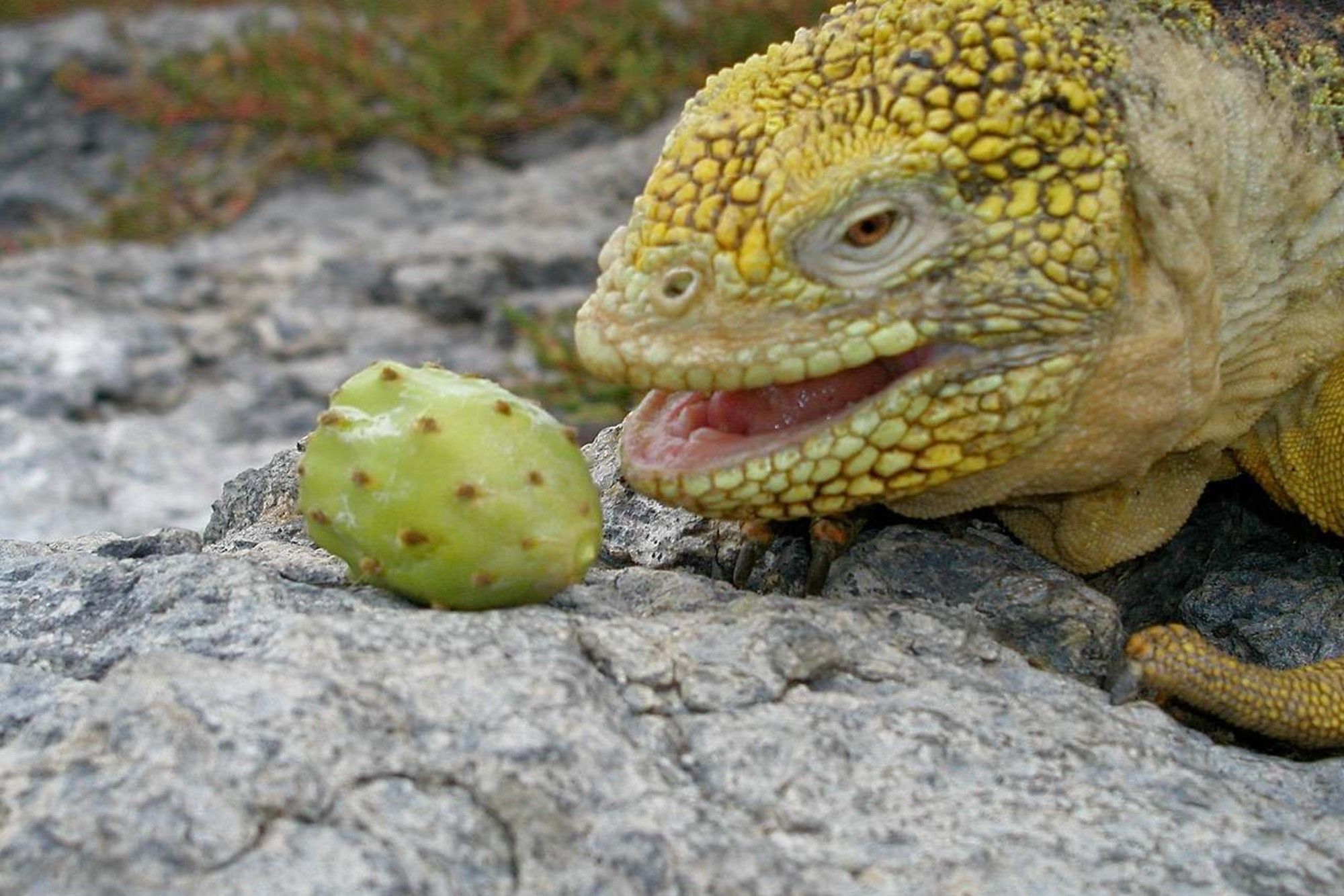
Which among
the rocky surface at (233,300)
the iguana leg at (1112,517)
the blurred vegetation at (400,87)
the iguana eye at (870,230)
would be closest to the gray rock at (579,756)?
the iguana leg at (1112,517)

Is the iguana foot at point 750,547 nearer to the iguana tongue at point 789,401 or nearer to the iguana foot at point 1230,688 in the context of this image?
the iguana tongue at point 789,401

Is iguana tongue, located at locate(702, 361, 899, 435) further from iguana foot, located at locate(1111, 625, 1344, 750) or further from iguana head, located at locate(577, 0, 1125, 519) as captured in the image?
iguana foot, located at locate(1111, 625, 1344, 750)

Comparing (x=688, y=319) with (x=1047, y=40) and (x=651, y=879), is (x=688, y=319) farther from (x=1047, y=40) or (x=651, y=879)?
(x=651, y=879)

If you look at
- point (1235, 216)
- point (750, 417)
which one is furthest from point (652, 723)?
point (1235, 216)

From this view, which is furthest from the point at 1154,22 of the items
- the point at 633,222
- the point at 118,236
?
the point at 118,236

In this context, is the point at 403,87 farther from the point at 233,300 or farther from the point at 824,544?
the point at 824,544
